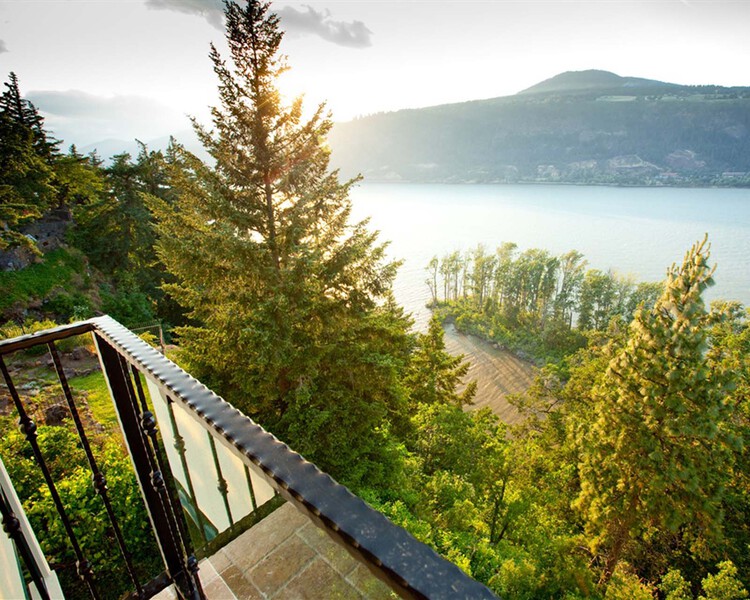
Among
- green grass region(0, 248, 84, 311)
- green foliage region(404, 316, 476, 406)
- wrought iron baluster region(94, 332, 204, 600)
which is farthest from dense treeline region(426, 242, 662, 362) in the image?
wrought iron baluster region(94, 332, 204, 600)

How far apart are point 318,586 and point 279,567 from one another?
22cm

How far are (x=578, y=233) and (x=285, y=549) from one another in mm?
94494

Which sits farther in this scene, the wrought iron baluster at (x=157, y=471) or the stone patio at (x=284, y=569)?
the stone patio at (x=284, y=569)

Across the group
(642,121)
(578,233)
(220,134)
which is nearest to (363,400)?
(220,134)

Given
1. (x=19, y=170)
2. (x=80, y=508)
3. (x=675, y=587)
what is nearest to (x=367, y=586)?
(x=80, y=508)

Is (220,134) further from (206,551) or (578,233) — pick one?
(578,233)

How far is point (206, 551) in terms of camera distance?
1779 millimetres

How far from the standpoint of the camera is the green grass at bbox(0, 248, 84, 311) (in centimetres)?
1623

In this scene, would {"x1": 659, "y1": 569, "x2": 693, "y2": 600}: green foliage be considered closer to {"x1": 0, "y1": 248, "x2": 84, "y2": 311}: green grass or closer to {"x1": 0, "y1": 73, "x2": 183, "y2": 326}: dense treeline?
{"x1": 0, "y1": 73, "x2": 183, "y2": 326}: dense treeline

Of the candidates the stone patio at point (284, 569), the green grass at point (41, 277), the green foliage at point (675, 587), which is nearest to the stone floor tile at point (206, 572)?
the stone patio at point (284, 569)

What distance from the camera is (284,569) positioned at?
5.85ft

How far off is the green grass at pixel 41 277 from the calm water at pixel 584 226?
822 inches

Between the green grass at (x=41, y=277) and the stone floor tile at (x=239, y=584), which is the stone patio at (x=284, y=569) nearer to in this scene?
the stone floor tile at (x=239, y=584)

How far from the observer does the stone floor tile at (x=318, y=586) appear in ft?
5.38
